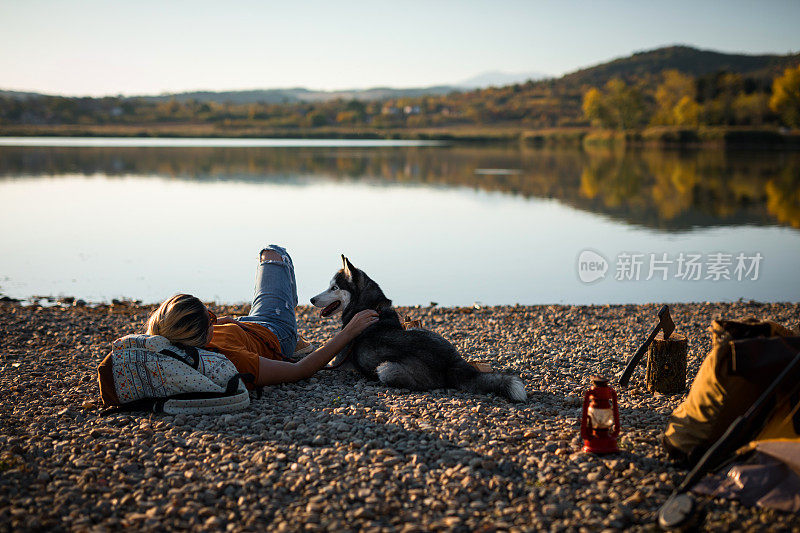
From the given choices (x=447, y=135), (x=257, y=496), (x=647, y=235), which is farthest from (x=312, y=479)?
(x=447, y=135)

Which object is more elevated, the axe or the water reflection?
the water reflection

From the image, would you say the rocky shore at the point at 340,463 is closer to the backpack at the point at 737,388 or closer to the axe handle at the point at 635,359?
the axe handle at the point at 635,359

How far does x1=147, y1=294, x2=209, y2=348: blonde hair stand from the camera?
605cm

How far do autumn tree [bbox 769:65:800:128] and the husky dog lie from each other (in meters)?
115

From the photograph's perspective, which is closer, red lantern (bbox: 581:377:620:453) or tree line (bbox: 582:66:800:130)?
red lantern (bbox: 581:377:620:453)

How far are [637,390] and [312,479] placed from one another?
4245 millimetres

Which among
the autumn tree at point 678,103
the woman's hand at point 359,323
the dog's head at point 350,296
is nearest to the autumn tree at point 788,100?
the autumn tree at point 678,103

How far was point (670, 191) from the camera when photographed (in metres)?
35.4

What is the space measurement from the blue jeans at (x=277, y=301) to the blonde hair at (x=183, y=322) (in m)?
1.56

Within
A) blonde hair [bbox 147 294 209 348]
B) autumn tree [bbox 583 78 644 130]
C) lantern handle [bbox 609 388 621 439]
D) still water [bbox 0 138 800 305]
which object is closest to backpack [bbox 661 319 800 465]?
lantern handle [bbox 609 388 621 439]

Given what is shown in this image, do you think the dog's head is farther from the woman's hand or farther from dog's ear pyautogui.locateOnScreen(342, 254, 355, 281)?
the woman's hand

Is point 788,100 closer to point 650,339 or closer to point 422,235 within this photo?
point 422,235

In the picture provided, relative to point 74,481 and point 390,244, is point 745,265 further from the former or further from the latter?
point 74,481

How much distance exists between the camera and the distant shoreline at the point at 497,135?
9225cm
